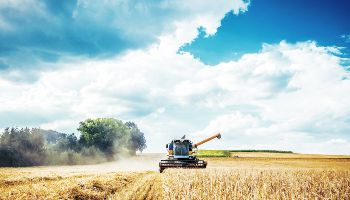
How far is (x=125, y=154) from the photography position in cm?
7969

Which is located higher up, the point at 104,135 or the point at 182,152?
the point at 104,135

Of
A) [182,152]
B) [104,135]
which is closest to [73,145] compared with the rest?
[104,135]

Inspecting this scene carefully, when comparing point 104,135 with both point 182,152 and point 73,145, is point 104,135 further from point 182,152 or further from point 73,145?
point 182,152

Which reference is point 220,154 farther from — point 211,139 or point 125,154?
point 211,139

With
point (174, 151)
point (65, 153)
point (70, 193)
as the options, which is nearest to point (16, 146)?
point (65, 153)

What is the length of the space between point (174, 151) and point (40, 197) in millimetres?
20536

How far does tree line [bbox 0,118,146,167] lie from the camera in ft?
157

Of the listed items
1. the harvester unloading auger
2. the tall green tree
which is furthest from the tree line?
the harvester unloading auger

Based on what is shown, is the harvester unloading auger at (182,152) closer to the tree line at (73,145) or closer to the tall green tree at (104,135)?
the tree line at (73,145)

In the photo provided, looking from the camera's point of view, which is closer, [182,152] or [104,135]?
[182,152]

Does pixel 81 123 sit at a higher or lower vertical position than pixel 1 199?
higher

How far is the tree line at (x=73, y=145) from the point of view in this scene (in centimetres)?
4788

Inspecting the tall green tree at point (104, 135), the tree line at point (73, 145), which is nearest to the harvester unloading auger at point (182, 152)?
the tree line at point (73, 145)

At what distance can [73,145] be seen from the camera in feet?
224
